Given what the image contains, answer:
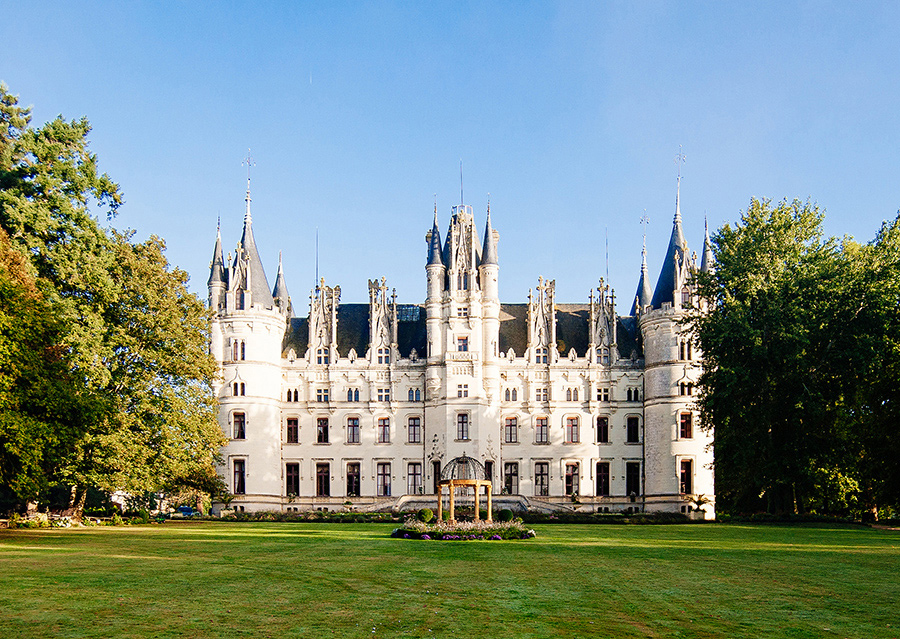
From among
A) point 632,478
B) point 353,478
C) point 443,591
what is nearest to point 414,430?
point 353,478

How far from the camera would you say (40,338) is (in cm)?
3038

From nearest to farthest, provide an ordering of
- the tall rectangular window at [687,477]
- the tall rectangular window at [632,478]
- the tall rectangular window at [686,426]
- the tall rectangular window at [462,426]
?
the tall rectangular window at [687,477] → the tall rectangular window at [686,426] → the tall rectangular window at [462,426] → the tall rectangular window at [632,478]

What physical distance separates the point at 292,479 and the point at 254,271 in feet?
52.0

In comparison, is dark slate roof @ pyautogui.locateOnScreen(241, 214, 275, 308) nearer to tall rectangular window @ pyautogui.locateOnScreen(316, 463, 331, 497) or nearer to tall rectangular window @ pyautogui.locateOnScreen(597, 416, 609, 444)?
tall rectangular window @ pyautogui.locateOnScreen(316, 463, 331, 497)

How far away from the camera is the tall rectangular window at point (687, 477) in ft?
192

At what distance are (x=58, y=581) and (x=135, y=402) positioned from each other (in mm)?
24349

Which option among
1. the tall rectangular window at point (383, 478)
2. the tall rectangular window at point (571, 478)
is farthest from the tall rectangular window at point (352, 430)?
the tall rectangular window at point (571, 478)

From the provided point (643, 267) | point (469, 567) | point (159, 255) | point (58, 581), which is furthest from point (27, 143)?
point (643, 267)

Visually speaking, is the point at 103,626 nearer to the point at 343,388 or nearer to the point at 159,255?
the point at 159,255

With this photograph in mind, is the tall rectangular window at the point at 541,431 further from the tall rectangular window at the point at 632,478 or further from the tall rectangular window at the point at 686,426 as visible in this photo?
the tall rectangular window at the point at 686,426

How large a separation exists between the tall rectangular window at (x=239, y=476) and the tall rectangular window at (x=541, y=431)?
70.3 feet

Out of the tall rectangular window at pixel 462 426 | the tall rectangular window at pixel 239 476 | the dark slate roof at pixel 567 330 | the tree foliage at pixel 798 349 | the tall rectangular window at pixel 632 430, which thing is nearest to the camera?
the tree foliage at pixel 798 349

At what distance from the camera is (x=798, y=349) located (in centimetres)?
3962

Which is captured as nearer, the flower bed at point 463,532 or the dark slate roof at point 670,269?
the flower bed at point 463,532
